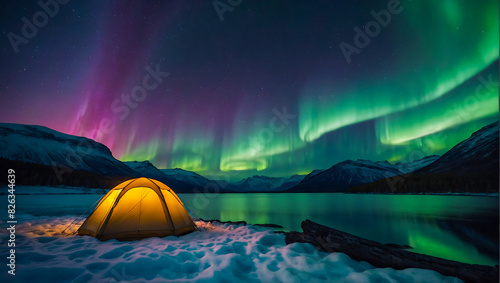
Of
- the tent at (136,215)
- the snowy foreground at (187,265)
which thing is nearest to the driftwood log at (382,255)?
the snowy foreground at (187,265)

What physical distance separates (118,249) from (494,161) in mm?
262464

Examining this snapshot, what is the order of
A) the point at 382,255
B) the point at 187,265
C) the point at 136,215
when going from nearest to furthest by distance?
the point at 187,265
the point at 382,255
the point at 136,215

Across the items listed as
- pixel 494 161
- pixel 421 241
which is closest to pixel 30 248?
pixel 421 241

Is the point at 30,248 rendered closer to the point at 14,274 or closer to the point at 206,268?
the point at 14,274

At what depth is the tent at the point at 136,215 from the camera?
9.30 m

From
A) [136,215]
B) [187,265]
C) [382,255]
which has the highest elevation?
[136,215]

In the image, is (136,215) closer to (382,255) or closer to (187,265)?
(187,265)

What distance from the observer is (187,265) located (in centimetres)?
616

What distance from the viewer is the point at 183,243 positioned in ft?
A: 28.3

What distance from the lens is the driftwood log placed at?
209 inches

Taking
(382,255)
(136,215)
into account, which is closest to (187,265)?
(136,215)

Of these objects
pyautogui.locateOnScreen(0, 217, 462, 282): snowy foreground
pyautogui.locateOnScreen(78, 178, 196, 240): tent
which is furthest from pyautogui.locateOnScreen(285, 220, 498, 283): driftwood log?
pyautogui.locateOnScreen(78, 178, 196, 240): tent

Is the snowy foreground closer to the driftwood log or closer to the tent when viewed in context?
the driftwood log

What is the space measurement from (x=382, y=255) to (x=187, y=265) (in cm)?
574
